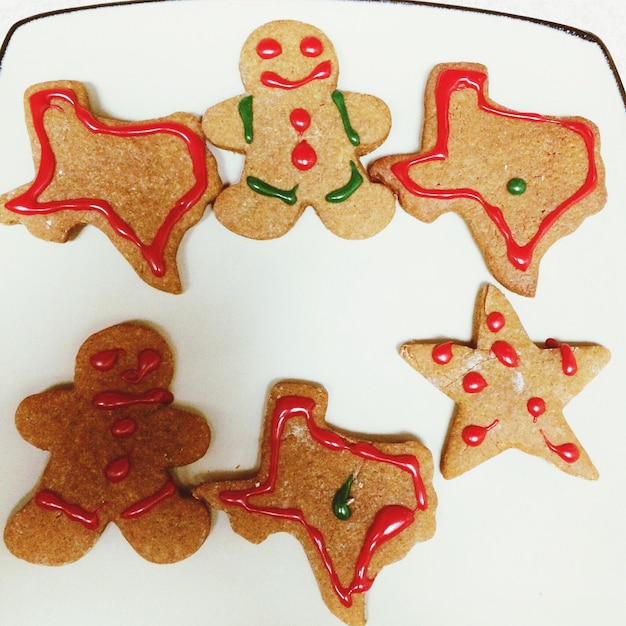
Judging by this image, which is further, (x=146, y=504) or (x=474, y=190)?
(x=474, y=190)

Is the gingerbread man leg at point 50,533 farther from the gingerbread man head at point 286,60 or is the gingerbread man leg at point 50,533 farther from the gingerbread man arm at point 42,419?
the gingerbread man head at point 286,60

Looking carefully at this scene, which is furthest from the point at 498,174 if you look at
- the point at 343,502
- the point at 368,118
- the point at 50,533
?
the point at 50,533

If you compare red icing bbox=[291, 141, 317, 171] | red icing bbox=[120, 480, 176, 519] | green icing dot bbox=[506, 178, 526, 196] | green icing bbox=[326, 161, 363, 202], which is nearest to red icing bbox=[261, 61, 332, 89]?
red icing bbox=[291, 141, 317, 171]

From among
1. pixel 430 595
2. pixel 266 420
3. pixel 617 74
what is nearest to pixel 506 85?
pixel 617 74

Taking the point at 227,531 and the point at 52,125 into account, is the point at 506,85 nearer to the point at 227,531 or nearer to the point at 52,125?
the point at 52,125

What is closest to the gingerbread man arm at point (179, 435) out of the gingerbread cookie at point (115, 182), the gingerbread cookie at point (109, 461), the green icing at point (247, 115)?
the gingerbread cookie at point (109, 461)

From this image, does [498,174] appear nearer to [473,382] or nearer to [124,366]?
[473,382]

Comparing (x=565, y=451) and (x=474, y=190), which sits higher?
(x=474, y=190)
